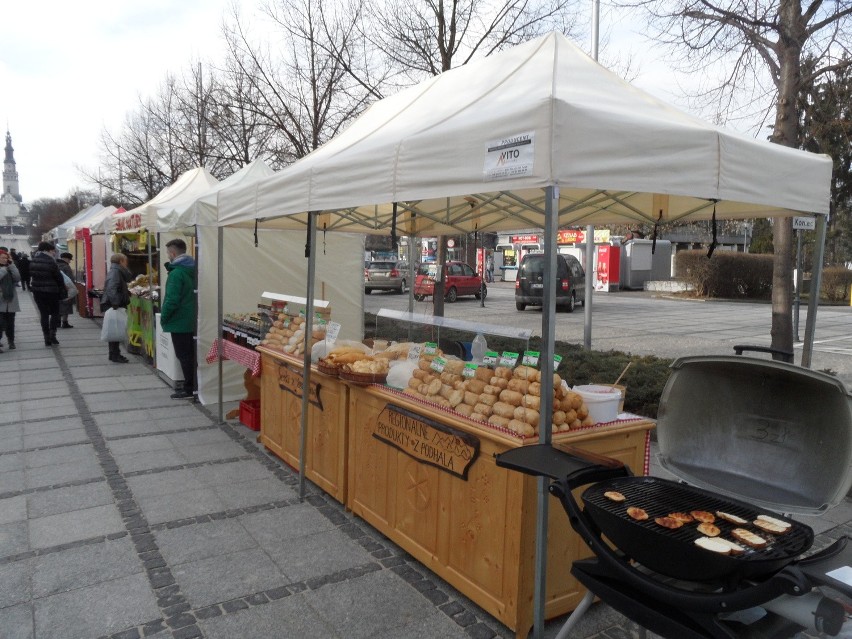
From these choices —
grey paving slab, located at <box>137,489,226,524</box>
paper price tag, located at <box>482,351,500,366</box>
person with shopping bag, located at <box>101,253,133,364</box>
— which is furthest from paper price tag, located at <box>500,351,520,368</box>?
person with shopping bag, located at <box>101,253,133,364</box>

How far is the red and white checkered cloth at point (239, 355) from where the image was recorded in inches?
234

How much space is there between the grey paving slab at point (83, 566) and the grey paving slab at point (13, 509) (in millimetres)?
761

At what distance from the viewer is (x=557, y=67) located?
3.14m

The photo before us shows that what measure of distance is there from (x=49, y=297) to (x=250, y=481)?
889cm

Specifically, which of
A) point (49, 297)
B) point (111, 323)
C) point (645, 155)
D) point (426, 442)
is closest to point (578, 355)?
point (426, 442)

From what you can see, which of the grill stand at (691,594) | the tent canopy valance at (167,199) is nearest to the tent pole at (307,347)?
the grill stand at (691,594)

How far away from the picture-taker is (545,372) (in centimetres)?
265

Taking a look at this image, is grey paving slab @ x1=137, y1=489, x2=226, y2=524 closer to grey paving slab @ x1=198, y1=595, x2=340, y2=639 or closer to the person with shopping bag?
grey paving slab @ x1=198, y1=595, x2=340, y2=639

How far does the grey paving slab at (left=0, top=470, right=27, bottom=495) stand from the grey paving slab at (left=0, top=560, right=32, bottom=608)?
4.64 ft

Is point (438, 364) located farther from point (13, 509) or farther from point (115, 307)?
point (115, 307)

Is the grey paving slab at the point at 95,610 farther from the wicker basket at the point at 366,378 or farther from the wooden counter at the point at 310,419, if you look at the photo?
the wicker basket at the point at 366,378

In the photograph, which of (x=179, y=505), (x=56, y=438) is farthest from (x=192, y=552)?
(x=56, y=438)

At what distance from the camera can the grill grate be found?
6.06ft

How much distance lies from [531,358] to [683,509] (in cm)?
111
